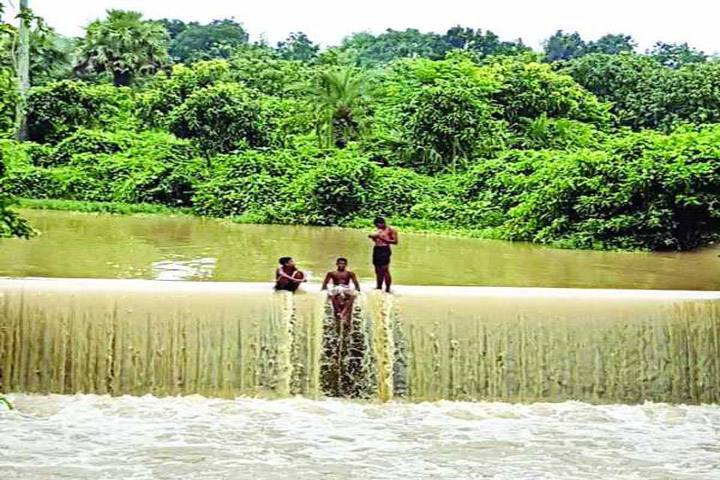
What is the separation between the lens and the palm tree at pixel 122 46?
2998 cm

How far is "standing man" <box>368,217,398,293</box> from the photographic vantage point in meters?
8.77

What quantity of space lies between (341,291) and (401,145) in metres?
15.1

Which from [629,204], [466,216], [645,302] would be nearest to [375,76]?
[466,216]

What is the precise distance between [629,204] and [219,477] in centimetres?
1137

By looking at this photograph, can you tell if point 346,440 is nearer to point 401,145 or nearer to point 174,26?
point 401,145

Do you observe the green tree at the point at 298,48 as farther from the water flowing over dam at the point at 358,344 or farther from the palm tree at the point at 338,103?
the water flowing over dam at the point at 358,344

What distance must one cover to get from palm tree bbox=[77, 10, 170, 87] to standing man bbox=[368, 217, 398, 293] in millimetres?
22666

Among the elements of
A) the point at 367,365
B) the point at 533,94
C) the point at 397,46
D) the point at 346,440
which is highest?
the point at 397,46

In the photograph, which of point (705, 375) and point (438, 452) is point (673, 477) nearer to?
point (438, 452)

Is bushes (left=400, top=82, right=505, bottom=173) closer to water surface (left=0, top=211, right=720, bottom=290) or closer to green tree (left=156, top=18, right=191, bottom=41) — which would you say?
water surface (left=0, top=211, right=720, bottom=290)

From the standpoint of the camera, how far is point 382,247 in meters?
8.84

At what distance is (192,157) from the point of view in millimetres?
24125

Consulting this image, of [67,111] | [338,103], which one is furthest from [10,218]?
[67,111]

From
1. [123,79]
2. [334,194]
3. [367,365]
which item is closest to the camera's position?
[367,365]
